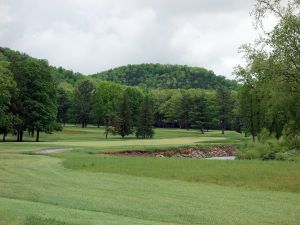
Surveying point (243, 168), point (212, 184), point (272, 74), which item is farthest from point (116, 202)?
point (243, 168)

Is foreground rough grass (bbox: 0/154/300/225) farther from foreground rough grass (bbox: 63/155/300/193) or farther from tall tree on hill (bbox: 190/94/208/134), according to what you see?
tall tree on hill (bbox: 190/94/208/134)

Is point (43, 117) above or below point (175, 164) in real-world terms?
above

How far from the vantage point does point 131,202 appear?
17.1 metres

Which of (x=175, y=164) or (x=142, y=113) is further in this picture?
(x=142, y=113)

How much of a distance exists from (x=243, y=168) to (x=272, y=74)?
8.90 meters

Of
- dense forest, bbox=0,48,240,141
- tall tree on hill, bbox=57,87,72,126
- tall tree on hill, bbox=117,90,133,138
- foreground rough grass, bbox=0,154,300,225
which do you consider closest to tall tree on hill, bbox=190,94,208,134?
dense forest, bbox=0,48,240,141

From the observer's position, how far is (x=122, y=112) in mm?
92562

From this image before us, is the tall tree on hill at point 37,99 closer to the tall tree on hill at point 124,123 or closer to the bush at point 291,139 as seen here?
the tall tree on hill at point 124,123

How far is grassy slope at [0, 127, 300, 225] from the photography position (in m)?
14.0

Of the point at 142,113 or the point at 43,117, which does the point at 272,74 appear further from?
the point at 142,113

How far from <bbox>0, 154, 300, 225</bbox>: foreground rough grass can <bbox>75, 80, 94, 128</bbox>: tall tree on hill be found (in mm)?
97885

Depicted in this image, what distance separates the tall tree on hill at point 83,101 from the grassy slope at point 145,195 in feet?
298

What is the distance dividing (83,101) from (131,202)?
110m

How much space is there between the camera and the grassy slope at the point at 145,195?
14016mm
